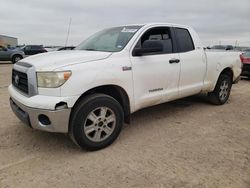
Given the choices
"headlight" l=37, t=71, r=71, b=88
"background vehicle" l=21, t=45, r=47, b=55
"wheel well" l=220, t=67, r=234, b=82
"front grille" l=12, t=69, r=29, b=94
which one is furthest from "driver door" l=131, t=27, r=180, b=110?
"background vehicle" l=21, t=45, r=47, b=55

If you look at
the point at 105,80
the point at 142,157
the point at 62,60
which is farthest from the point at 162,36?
the point at 142,157

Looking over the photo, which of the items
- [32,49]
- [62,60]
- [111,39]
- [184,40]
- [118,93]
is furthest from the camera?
[32,49]

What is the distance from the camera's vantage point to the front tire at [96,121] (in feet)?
10.7

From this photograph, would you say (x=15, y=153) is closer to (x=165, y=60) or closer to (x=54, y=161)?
(x=54, y=161)

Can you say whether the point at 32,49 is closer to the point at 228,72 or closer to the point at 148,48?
the point at 228,72

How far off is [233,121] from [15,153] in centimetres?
384

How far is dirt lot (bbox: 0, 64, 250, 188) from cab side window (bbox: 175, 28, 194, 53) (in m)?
1.37

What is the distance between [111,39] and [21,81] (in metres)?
1.61

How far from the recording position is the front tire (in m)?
3.27

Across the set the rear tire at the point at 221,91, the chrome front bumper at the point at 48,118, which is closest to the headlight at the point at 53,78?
the chrome front bumper at the point at 48,118

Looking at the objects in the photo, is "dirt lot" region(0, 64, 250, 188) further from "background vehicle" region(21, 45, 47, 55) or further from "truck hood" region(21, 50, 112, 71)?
"background vehicle" region(21, 45, 47, 55)

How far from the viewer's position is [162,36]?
4586mm

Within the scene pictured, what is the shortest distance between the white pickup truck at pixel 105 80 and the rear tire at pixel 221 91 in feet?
3.20

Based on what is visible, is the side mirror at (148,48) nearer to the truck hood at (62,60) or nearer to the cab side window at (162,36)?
the cab side window at (162,36)
